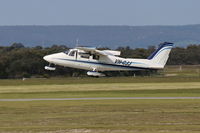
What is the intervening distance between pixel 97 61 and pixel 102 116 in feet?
126

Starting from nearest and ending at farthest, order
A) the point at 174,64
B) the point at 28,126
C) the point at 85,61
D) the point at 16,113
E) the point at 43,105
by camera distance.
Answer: the point at 28,126, the point at 16,113, the point at 43,105, the point at 85,61, the point at 174,64

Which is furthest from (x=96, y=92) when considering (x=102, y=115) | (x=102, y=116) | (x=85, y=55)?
(x=85, y=55)

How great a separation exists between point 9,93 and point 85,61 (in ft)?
75.2

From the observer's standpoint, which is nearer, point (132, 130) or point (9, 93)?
point (132, 130)

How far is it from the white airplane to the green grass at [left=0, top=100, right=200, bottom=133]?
29917 millimetres

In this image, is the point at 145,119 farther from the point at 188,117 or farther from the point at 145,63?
the point at 145,63

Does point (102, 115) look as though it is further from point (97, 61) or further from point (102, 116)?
point (97, 61)

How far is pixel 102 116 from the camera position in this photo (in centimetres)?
2944

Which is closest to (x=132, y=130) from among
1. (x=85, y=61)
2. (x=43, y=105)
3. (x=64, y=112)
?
(x=64, y=112)

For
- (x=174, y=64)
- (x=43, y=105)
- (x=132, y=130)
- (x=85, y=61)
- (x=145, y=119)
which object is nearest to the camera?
(x=132, y=130)

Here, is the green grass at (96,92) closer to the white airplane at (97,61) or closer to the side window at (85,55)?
the white airplane at (97,61)

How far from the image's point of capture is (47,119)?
93.3 feet

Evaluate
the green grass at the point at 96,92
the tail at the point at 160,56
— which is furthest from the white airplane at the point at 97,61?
the green grass at the point at 96,92

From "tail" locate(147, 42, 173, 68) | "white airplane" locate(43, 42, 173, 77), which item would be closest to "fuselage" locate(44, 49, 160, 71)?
"white airplane" locate(43, 42, 173, 77)
